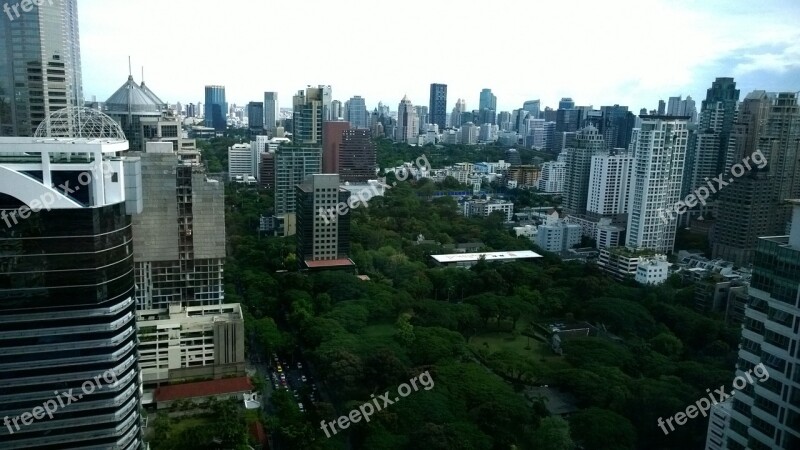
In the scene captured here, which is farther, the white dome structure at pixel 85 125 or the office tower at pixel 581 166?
the office tower at pixel 581 166

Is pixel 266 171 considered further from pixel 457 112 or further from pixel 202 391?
pixel 457 112

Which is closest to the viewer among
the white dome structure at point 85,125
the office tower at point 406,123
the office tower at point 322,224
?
the white dome structure at point 85,125

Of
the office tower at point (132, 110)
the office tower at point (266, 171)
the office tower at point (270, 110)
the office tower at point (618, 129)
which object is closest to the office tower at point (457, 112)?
the office tower at point (270, 110)

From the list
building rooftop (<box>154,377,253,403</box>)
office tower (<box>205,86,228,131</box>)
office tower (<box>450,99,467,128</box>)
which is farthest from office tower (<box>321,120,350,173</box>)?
office tower (<box>450,99,467,128</box>)

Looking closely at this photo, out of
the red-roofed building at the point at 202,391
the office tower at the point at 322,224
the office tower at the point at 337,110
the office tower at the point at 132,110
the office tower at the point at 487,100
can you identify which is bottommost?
the red-roofed building at the point at 202,391

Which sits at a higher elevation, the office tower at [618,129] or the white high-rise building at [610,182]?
the office tower at [618,129]

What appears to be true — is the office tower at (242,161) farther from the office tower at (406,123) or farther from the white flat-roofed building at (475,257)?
the office tower at (406,123)

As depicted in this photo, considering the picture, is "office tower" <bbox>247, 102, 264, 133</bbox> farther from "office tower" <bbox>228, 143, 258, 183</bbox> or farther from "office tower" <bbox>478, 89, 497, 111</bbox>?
"office tower" <bbox>478, 89, 497, 111</bbox>
